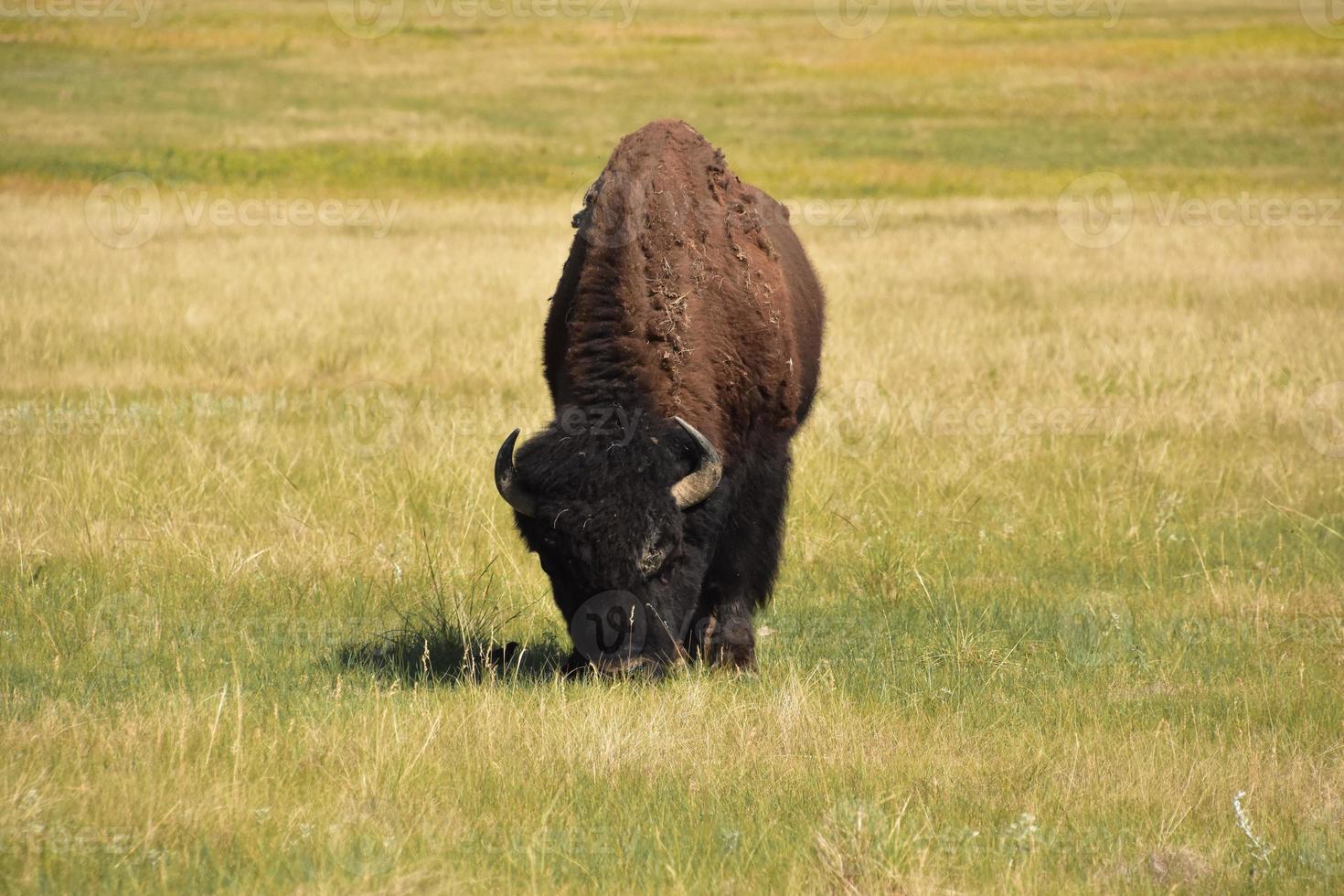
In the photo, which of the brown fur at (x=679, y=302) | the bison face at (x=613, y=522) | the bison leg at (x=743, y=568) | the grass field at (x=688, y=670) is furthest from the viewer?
the bison leg at (x=743, y=568)

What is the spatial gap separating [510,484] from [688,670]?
3.95 feet

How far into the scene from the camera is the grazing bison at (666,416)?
18.5 feet

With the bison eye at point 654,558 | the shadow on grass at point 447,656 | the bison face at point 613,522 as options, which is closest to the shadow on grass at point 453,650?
the shadow on grass at point 447,656

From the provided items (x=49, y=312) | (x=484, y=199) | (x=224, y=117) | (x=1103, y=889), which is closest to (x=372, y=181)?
(x=484, y=199)

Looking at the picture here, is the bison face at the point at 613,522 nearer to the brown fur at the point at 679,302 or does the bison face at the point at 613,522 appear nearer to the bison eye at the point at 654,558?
the bison eye at the point at 654,558

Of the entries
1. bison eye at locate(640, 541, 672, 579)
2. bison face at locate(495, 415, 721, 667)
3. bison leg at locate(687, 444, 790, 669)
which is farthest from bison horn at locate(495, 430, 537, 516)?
bison leg at locate(687, 444, 790, 669)

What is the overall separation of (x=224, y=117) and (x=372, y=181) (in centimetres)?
1113

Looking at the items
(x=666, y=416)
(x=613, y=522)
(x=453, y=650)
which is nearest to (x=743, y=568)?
(x=666, y=416)

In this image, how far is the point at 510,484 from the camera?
19.1 ft

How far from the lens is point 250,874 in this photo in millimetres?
4051

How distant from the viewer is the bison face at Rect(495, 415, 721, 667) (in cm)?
559

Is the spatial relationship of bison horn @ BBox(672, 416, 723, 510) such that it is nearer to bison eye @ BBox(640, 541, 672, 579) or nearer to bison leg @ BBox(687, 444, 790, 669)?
bison eye @ BBox(640, 541, 672, 579)

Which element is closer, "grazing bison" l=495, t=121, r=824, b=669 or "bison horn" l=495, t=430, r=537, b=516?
"grazing bison" l=495, t=121, r=824, b=669

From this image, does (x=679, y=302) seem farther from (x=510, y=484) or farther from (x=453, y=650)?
(x=453, y=650)
